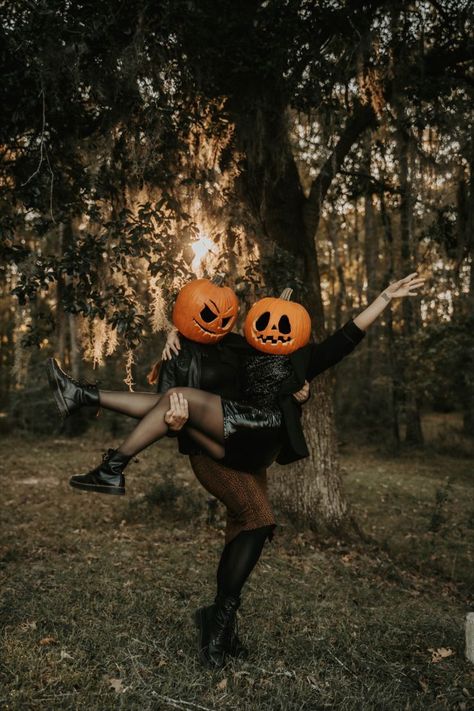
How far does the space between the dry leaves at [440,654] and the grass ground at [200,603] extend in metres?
0.01

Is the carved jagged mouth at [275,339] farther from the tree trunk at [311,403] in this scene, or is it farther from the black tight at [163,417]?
the tree trunk at [311,403]

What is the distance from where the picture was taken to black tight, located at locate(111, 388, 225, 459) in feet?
11.0

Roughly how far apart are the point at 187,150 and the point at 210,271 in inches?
46.5

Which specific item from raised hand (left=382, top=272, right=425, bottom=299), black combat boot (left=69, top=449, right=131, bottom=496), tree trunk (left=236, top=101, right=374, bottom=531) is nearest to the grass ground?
tree trunk (left=236, top=101, right=374, bottom=531)

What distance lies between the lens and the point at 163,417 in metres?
3.37

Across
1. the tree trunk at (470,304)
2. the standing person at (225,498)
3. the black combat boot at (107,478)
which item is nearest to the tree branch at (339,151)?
the tree trunk at (470,304)

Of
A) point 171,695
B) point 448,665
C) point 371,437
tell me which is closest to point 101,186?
point 171,695

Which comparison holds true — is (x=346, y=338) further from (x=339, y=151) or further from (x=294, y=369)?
(x=339, y=151)

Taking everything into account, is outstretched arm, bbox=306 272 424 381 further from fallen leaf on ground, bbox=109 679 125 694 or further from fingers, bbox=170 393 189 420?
fallen leaf on ground, bbox=109 679 125 694

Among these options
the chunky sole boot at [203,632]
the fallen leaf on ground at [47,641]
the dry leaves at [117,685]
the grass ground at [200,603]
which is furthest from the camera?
the fallen leaf on ground at [47,641]

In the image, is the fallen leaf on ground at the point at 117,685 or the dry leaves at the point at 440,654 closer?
the fallen leaf on ground at the point at 117,685

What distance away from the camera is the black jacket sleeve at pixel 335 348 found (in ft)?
12.1

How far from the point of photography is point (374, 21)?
5.84m

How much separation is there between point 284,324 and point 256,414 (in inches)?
29.3
